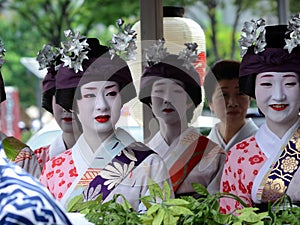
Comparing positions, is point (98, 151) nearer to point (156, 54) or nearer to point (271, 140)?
point (156, 54)

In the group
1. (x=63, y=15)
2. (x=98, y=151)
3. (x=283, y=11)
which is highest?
(x=63, y=15)

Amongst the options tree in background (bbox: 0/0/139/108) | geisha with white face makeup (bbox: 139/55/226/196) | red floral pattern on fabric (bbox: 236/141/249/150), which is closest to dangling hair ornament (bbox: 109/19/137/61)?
geisha with white face makeup (bbox: 139/55/226/196)

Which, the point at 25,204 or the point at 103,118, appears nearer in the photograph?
the point at 25,204

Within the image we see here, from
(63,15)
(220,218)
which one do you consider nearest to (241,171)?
(220,218)

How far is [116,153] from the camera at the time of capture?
2943 millimetres

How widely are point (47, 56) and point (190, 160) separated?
830mm

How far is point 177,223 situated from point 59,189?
1.12m

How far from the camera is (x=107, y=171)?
2.89m

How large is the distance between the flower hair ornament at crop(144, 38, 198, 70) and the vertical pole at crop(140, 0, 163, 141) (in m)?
0.10

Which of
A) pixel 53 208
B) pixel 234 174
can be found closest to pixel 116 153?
pixel 234 174

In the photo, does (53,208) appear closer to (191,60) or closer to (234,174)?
(234,174)

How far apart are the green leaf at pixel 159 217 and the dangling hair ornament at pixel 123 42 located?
124cm

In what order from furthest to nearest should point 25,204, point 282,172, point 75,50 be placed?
point 75,50
point 282,172
point 25,204

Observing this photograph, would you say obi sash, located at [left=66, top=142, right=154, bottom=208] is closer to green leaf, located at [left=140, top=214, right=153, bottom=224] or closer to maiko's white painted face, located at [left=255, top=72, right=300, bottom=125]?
maiko's white painted face, located at [left=255, top=72, right=300, bottom=125]
